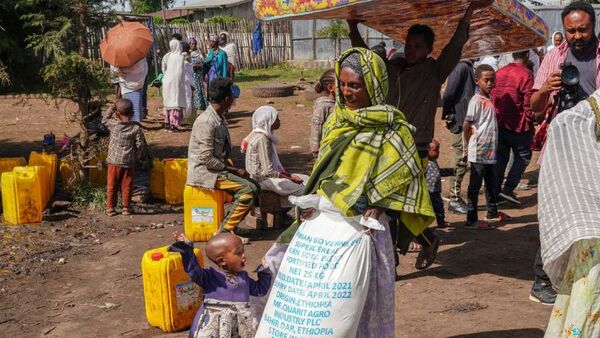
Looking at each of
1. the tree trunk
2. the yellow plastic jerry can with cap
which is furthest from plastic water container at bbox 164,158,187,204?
the tree trunk

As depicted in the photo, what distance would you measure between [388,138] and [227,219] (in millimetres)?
3743

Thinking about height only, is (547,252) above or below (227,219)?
above

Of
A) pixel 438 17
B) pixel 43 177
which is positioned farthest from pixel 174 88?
pixel 438 17

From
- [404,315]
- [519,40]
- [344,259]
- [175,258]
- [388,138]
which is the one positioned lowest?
[404,315]

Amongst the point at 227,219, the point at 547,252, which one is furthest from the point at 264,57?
the point at 547,252

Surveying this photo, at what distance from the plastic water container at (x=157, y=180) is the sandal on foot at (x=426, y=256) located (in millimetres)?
4134

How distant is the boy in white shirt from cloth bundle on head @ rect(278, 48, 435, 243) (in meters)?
4.07

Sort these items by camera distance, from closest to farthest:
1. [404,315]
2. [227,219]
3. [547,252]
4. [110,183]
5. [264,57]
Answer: [547,252] → [404,315] → [227,219] → [110,183] → [264,57]

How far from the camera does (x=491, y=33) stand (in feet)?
20.4

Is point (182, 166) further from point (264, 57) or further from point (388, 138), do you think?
point (264, 57)

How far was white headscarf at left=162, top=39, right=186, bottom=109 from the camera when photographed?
49.3 feet

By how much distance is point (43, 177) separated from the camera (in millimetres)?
8852

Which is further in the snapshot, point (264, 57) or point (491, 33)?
point (264, 57)

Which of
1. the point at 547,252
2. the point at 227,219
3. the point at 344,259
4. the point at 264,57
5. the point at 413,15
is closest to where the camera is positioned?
the point at 547,252
